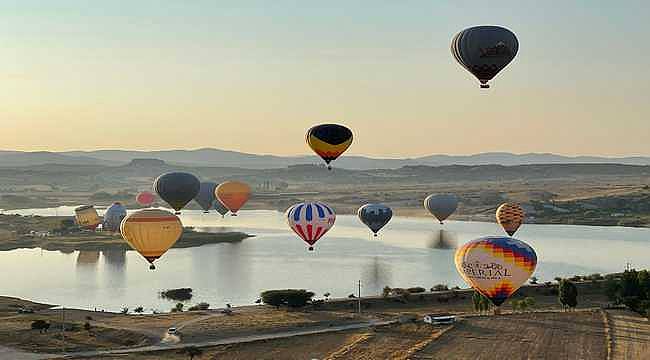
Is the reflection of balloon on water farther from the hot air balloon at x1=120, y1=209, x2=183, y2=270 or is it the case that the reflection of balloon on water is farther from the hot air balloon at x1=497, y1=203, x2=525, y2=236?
the hot air balloon at x1=120, y1=209, x2=183, y2=270

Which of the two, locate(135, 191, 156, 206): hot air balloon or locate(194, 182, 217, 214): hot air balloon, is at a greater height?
locate(135, 191, 156, 206): hot air balloon

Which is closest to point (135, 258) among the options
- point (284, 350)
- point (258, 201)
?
point (284, 350)

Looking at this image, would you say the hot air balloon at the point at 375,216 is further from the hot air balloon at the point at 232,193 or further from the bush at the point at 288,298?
the bush at the point at 288,298

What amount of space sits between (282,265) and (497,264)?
82.1 ft

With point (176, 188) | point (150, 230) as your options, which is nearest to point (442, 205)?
point (176, 188)

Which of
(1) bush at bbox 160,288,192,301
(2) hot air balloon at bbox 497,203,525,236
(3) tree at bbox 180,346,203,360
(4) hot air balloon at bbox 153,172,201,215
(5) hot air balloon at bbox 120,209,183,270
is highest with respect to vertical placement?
(4) hot air balloon at bbox 153,172,201,215

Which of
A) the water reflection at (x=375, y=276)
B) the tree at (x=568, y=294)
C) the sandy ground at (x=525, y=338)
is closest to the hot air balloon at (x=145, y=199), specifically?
the water reflection at (x=375, y=276)

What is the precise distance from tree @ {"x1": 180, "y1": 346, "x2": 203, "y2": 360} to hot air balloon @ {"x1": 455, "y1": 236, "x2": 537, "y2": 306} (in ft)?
28.7

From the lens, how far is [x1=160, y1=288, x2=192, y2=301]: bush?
131ft

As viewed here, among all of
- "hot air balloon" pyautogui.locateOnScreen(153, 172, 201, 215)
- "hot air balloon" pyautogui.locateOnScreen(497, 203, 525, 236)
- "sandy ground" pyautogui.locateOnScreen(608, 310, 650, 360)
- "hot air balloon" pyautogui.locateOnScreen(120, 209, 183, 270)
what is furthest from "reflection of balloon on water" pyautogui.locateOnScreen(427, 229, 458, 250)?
"sandy ground" pyautogui.locateOnScreen(608, 310, 650, 360)

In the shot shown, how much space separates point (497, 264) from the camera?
88.1 feet

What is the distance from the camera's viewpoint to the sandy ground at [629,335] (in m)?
23.7

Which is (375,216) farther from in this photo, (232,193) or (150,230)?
(150,230)

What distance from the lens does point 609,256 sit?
54781 mm
